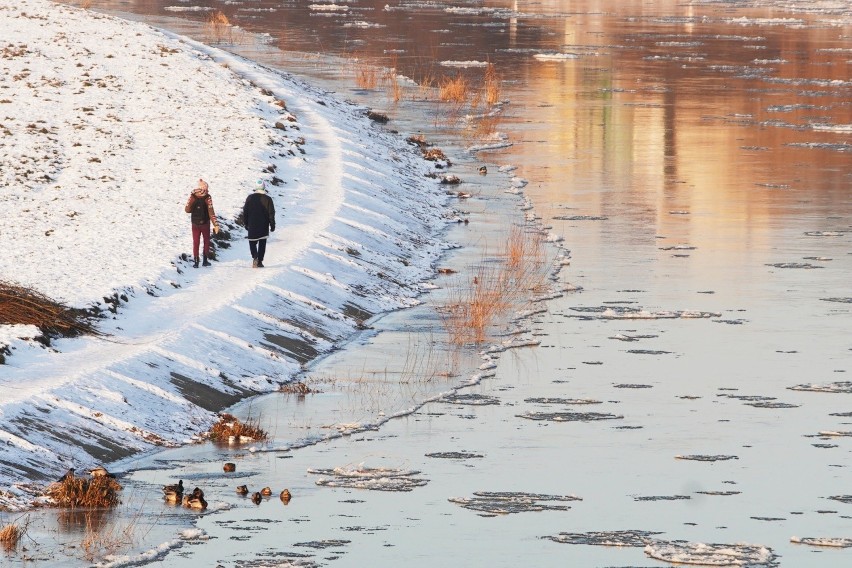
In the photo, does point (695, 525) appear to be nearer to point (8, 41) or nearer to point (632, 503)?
point (632, 503)

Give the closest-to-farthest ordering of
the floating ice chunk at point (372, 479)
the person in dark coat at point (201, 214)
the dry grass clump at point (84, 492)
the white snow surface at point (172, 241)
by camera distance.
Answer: the dry grass clump at point (84, 492) → the floating ice chunk at point (372, 479) → the white snow surface at point (172, 241) → the person in dark coat at point (201, 214)

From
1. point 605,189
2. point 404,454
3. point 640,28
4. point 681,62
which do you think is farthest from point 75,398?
point 640,28

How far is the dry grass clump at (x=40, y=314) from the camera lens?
1928 cm

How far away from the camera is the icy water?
13906mm

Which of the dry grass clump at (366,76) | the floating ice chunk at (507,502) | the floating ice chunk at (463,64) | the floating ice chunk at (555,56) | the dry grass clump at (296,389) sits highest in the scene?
the floating ice chunk at (555,56)

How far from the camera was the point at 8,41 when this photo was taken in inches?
2231

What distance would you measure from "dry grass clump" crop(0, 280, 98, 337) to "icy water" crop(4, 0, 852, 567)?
2.41m

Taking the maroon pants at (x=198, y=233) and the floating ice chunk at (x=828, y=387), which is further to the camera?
the maroon pants at (x=198, y=233)

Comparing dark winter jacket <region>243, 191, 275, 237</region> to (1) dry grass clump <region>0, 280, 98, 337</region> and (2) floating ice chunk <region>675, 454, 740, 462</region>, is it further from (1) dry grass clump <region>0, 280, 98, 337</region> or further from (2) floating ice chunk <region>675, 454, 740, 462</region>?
(2) floating ice chunk <region>675, 454, 740, 462</region>

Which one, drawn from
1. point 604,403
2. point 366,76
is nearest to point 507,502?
point 604,403

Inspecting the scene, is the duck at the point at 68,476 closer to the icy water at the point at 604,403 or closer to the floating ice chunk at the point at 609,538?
the icy water at the point at 604,403

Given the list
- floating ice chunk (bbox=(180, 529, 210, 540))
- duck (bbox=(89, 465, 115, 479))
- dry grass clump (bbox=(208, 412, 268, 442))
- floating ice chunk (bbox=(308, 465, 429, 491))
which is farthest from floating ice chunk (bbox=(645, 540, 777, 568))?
dry grass clump (bbox=(208, 412, 268, 442))

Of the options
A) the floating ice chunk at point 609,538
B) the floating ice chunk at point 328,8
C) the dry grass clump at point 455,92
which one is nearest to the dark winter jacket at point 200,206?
the floating ice chunk at point 609,538

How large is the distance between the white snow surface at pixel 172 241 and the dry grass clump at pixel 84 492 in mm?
321
